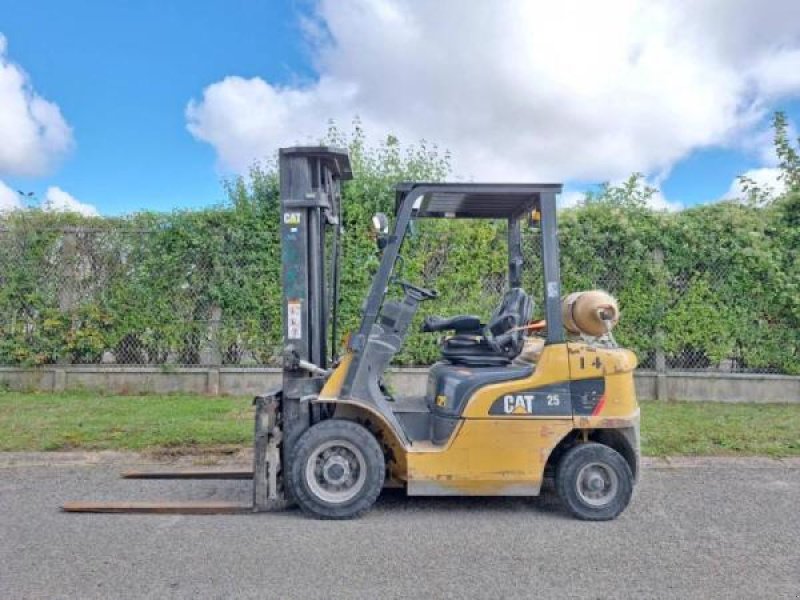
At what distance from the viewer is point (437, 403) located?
5.21 meters

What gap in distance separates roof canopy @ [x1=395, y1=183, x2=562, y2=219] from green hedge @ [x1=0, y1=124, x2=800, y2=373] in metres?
3.92

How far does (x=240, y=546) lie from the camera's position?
4.39 metres

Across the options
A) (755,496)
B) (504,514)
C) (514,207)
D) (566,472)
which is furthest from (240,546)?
(755,496)

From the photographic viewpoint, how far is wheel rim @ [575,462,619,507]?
16.5 ft

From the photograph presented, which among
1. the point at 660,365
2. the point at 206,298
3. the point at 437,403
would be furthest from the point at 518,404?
the point at 206,298

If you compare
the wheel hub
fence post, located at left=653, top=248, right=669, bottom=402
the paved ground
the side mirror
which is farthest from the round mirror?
fence post, located at left=653, top=248, right=669, bottom=402

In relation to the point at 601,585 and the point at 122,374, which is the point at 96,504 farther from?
the point at 122,374

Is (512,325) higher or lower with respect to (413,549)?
higher

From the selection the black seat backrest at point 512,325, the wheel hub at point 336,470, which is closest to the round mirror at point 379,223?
the black seat backrest at point 512,325

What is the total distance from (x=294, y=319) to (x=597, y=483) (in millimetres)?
2652

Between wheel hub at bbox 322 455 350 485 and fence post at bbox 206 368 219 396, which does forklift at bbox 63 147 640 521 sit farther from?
→ fence post at bbox 206 368 219 396

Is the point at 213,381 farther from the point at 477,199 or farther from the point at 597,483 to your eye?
the point at 597,483

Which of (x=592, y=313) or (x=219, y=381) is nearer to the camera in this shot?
(x=592, y=313)

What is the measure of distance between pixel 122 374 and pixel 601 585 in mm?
8298
